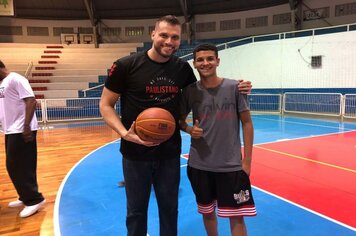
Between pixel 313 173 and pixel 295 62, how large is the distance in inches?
372

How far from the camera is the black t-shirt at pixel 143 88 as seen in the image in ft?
6.66

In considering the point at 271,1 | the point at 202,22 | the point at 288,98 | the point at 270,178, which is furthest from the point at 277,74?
the point at 270,178

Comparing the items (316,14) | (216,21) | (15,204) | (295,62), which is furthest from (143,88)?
(216,21)

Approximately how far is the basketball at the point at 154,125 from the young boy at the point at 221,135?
0.27 meters

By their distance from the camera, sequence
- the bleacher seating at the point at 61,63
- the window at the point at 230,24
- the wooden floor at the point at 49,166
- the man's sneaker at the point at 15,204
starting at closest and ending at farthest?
the wooden floor at the point at 49,166 < the man's sneaker at the point at 15,204 < the bleacher seating at the point at 61,63 < the window at the point at 230,24

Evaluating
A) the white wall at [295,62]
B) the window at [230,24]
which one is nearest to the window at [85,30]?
the window at [230,24]

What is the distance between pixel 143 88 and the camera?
2033 mm

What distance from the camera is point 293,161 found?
5293 mm

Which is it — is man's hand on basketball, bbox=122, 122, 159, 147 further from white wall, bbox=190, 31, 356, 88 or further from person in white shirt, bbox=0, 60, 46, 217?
white wall, bbox=190, 31, 356, 88

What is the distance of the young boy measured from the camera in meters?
2.21

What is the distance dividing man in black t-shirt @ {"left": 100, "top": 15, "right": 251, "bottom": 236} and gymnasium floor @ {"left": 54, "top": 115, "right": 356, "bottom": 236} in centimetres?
91

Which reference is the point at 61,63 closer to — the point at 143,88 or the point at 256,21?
the point at 256,21

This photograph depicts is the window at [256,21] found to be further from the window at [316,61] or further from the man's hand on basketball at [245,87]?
the man's hand on basketball at [245,87]

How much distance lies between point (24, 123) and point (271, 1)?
678 inches
